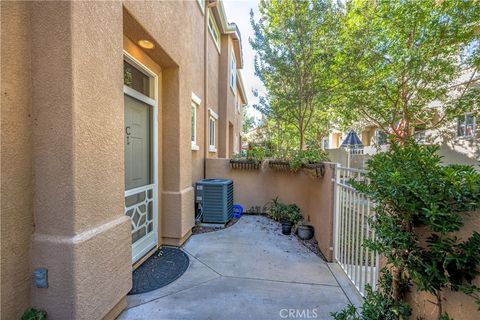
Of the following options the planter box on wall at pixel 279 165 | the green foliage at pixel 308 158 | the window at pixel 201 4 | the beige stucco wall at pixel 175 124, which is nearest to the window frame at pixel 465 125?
the green foliage at pixel 308 158

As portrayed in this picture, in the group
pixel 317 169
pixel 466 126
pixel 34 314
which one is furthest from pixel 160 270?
pixel 466 126

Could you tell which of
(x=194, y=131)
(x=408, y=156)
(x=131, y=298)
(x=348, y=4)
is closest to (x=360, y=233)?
(x=408, y=156)

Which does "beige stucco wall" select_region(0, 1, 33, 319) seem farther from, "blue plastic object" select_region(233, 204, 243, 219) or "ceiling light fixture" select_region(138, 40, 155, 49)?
"blue plastic object" select_region(233, 204, 243, 219)

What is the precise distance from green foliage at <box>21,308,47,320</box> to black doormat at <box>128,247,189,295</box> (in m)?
1.04

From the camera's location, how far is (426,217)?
1.43 meters

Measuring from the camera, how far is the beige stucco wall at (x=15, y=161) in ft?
5.66

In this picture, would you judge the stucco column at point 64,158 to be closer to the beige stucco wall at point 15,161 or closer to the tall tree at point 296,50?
the beige stucco wall at point 15,161

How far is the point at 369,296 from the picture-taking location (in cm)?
200

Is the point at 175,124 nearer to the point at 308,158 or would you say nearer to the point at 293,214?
the point at 308,158

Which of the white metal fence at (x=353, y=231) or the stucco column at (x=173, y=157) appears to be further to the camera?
the stucco column at (x=173, y=157)

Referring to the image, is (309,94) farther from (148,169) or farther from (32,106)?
(32,106)

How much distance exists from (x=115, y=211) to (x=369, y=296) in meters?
2.68

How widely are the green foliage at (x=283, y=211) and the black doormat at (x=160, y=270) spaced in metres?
2.78

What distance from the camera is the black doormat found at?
3.00m
